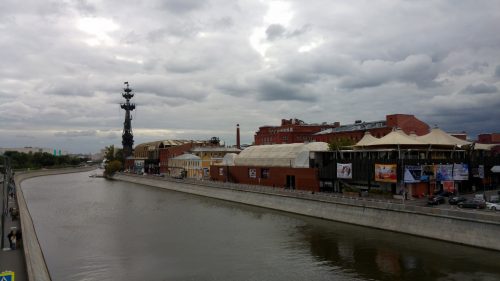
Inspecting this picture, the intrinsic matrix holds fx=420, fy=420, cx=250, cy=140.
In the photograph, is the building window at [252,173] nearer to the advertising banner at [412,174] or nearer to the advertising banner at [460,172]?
the advertising banner at [412,174]

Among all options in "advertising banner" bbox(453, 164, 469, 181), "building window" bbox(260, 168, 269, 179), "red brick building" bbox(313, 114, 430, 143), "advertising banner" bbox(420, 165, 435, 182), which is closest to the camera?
"advertising banner" bbox(420, 165, 435, 182)

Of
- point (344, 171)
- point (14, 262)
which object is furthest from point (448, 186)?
point (14, 262)

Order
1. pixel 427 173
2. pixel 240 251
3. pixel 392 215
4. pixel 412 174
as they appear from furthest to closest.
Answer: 1. pixel 427 173
2. pixel 412 174
3. pixel 392 215
4. pixel 240 251

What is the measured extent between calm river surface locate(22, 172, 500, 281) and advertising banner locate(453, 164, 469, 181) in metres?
18.8

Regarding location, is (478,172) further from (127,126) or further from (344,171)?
(127,126)

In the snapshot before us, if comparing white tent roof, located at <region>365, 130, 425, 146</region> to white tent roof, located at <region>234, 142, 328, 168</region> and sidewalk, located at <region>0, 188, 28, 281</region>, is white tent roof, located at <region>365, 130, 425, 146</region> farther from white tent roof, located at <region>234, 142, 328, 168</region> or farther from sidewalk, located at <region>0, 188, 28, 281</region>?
sidewalk, located at <region>0, 188, 28, 281</region>

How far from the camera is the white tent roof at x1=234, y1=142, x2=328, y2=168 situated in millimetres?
70775

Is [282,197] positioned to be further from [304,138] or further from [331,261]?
[304,138]

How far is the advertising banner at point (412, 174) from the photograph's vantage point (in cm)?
5062

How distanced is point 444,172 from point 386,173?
26.0 ft

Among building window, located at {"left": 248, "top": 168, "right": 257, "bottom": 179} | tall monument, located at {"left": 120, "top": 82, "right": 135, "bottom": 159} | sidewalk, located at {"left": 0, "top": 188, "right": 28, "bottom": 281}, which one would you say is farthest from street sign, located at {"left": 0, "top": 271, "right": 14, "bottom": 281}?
tall monument, located at {"left": 120, "top": 82, "right": 135, "bottom": 159}

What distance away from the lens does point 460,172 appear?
56375 mm

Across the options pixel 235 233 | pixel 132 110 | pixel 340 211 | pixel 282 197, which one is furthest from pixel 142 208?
pixel 132 110

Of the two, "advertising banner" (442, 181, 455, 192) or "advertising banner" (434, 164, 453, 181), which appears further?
"advertising banner" (442, 181, 455, 192)
